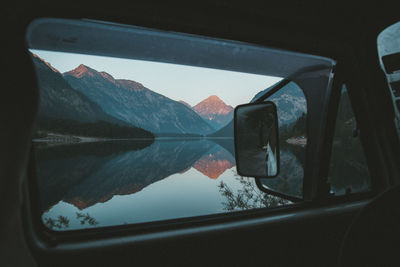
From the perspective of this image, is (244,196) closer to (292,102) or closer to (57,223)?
(292,102)

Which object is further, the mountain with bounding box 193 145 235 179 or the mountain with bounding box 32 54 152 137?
the mountain with bounding box 193 145 235 179

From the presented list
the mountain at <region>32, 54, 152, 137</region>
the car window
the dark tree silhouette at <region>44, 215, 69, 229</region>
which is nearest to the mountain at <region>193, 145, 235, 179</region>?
the mountain at <region>32, 54, 152, 137</region>

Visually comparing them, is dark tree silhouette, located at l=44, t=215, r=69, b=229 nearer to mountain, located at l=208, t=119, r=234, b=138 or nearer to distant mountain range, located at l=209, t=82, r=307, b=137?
mountain, located at l=208, t=119, r=234, b=138

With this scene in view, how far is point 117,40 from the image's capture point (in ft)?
5.33

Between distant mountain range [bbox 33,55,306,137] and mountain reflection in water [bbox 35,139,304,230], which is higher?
distant mountain range [bbox 33,55,306,137]

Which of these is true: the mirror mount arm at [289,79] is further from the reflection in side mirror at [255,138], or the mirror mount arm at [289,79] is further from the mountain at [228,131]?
the mountain at [228,131]

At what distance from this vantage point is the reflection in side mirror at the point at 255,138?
1789 mm

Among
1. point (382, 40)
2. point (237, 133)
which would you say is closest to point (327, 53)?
point (382, 40)

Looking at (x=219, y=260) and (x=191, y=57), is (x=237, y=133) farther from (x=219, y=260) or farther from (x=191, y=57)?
(x=219, y=260)

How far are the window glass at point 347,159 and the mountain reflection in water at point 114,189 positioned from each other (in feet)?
3.77

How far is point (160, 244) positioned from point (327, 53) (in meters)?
2.23

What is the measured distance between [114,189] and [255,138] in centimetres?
1863

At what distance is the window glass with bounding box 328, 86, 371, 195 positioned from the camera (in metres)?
2.17

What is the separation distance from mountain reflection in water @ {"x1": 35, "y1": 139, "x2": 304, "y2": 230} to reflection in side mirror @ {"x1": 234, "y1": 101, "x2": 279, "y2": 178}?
240 mm
